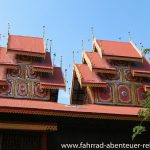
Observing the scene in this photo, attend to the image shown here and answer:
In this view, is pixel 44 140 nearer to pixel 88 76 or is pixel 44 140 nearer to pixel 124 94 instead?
pixel 88 76

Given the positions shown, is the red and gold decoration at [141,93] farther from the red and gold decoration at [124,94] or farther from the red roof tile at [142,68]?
the red roof tile at [142,68]

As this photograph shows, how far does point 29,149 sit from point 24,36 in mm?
9333

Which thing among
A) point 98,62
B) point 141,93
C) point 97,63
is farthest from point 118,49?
point 141,93

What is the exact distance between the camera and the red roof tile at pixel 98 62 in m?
19.3

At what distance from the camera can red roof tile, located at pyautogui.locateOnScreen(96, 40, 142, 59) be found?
66.8 ft

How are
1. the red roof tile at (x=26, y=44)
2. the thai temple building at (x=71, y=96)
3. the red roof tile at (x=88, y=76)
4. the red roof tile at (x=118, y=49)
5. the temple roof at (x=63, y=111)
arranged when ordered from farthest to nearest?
the red roof tile at (x=118, y=49), the red roof tile at (x=26, y=44), the red roof tile at (x=88, y=76), the thai temple building at (x=71, y=96), the temple roof at (x=63, y=111)

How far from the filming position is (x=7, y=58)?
19.2 metres

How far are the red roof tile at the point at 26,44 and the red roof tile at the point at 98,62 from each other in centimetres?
272

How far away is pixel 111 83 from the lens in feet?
62.8

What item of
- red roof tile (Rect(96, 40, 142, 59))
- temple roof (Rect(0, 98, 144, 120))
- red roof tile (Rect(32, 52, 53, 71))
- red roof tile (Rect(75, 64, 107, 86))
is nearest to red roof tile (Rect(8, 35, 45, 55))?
red roof tile (Rect(32, 52, 53, 71))

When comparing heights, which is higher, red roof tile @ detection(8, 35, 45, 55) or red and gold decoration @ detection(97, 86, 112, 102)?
red roof tile @ detection(8, 35, 45, 55)

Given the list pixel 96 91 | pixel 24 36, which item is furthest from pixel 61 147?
pixel 24 36

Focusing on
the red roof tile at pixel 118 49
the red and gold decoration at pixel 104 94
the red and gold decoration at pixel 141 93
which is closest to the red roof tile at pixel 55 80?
the red and gold decoration at pixel 104 94

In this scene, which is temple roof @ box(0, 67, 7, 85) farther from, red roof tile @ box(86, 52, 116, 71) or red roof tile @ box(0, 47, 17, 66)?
red roof tile @ box(86, 52, 116, 71)
